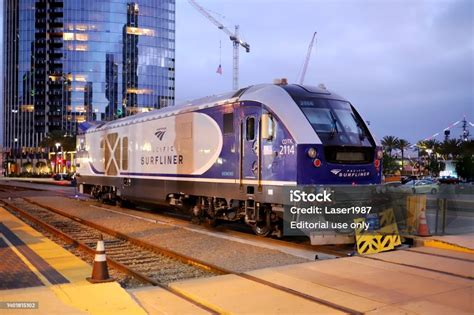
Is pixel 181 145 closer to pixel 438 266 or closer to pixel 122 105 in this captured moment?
pixel 438 266

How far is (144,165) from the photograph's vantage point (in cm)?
1761

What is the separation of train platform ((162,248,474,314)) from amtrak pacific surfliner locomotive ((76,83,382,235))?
225 cm

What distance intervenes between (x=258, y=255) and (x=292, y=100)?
11.4 feet

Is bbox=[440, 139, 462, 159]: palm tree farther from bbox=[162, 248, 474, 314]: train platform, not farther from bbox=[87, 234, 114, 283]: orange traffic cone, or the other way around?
bbox=[87, 234, 114, 283]: orange traffic cone

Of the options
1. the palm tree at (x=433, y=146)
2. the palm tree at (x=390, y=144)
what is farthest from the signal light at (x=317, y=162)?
the palm tree at (x=390, y=144)

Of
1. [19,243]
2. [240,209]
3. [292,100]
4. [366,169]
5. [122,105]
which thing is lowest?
[19,243]

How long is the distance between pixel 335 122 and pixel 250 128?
6.60 ft

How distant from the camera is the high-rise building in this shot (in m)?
122

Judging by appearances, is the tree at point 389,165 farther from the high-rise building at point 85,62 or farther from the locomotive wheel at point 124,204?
the high-rise building at point 85,62

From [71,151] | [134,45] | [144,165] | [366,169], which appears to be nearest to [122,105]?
[134,45]

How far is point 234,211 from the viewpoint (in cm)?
1296

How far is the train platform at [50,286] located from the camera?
636cm

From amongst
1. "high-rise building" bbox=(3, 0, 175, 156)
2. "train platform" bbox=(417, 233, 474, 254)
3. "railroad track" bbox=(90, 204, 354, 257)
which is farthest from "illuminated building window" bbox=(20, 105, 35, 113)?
"train platform" bbox=(417, 233, 474, 254)

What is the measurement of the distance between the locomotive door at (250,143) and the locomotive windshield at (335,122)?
3.92 ft
